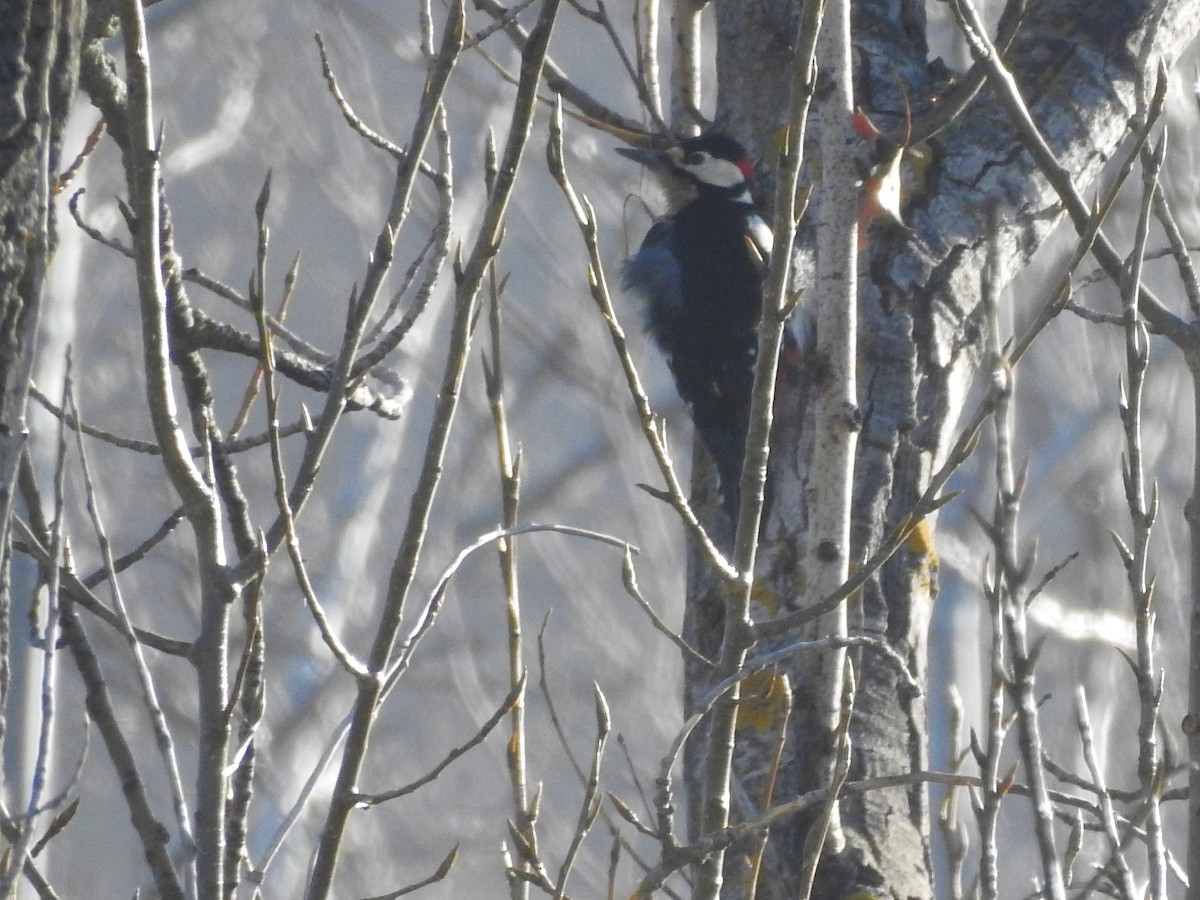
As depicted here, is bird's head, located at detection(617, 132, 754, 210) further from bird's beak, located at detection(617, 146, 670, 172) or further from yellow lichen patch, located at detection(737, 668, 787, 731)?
yellow lichen patch, located at detection(737, 668, 787, 731)

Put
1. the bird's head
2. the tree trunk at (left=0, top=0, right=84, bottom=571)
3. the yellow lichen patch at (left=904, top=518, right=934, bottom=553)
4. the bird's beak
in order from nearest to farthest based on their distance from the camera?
the tree trunk at (left=0, top=0, right=84, bottom=571) < the yellow lichen patch at (left=904, top=518, right=934, bottom=553) < the bird's head < the bird's beak

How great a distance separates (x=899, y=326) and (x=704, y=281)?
1.34 m

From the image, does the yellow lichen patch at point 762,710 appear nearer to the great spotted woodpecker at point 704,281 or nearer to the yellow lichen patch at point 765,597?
the yellow lichen patch at point 765,597

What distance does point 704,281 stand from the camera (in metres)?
3.45

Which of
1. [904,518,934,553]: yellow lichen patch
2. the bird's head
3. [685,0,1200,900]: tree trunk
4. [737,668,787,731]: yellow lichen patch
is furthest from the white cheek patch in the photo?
[737,668,787,731]: yellow lichen patch

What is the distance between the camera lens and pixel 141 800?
4.23 feet

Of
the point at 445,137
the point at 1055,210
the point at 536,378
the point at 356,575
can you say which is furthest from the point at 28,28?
the point at 536,378

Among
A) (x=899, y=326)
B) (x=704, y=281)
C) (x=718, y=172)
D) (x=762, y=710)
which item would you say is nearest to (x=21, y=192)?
(x=762, y=710)

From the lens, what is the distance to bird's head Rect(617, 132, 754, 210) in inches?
108

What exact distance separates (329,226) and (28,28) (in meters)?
8.53

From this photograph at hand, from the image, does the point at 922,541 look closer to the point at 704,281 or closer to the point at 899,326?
the point at 899,326

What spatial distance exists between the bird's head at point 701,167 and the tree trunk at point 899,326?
198mm

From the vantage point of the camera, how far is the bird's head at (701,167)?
2754 millimetres

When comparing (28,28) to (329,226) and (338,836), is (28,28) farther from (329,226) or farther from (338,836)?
(329,226)
